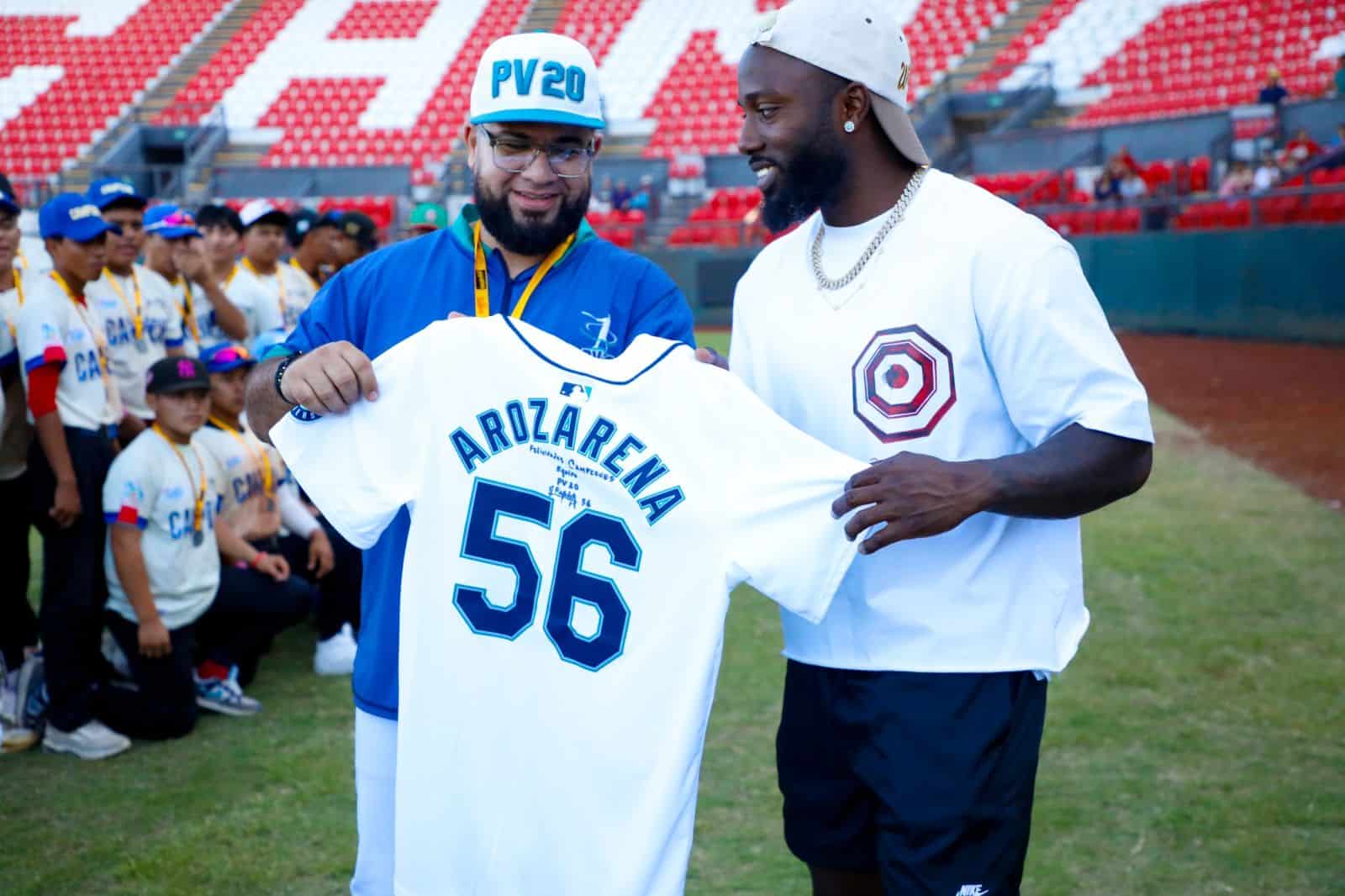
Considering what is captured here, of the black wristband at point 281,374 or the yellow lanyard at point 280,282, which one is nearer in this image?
the black wristband at point 281,374

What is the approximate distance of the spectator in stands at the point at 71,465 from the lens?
4.84 metres

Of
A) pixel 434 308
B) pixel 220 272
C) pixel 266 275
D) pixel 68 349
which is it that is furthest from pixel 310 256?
pixel 434 308

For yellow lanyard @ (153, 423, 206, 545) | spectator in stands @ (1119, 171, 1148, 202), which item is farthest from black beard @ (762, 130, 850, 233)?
spectator in stands @ (1119, 171, 1148, 202)

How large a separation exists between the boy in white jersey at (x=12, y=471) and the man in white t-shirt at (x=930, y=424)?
11.7 ft

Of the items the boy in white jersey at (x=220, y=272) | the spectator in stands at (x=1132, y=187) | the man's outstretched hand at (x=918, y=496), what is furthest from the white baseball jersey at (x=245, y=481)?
the spectator in stands at (x=1132, y=187)

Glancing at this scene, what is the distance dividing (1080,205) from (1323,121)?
11.4 ft

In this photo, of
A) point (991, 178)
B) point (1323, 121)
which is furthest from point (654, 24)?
point (1323, 121)

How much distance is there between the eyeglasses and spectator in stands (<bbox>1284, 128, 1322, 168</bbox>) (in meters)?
17.2

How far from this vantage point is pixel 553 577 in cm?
246

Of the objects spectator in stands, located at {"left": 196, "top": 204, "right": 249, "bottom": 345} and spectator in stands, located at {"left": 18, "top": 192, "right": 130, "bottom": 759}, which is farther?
spectator in stands, located at {"left": 196, "top": 204, "right": 249, "bottom": 345}

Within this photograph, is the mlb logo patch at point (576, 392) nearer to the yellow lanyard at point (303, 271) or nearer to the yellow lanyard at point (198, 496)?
the yellow lanyard at point (198, 496)

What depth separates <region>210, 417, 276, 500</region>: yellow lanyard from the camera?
5.84 metres

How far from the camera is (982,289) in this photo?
7.22ft

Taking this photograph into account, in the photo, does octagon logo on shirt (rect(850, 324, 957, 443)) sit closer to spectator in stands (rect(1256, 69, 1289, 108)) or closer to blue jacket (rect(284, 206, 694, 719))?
blue jacket (rect(284, 206, 694, 719))
